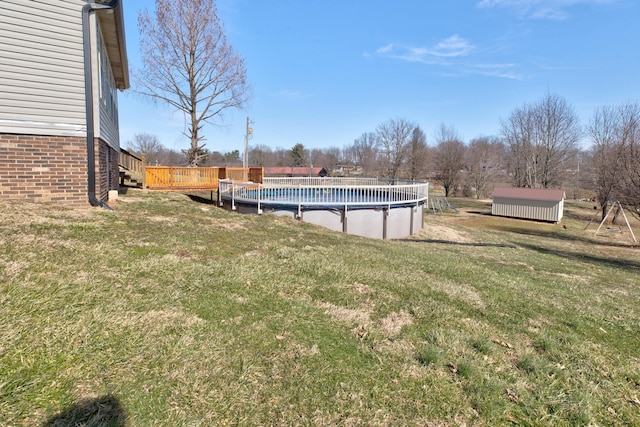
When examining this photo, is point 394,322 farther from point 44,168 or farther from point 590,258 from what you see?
point 590,258

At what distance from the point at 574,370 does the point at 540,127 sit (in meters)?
42.5

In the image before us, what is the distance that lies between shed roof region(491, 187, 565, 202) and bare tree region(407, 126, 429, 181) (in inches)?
699

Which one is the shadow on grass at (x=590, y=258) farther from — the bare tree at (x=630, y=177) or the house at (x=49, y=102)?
the house at (x=49, y=102)

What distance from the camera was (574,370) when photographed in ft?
9.97

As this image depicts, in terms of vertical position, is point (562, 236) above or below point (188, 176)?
below

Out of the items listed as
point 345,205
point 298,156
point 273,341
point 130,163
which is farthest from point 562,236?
point 298,156

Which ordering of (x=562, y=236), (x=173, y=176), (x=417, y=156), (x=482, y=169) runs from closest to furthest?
(x=173, y=176), (x=562, y=236), (x=417, y=156), (x=482, y=169)

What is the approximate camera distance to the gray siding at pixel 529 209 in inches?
995

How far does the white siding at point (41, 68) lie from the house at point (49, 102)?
1 centimetres

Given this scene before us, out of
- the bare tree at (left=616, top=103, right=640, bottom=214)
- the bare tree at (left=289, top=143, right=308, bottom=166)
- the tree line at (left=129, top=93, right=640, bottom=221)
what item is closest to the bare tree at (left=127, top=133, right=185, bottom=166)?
the tree line at (left=129, top=93, right=640, bottom=221)

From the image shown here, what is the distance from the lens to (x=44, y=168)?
613 centimetres

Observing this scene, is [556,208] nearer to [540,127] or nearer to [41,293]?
[540,127]

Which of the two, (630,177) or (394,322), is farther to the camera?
(630,177)

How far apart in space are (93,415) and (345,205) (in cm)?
933
